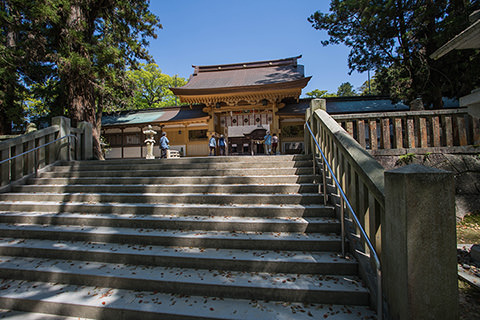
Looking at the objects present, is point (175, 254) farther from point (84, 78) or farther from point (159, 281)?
point (84, 78)

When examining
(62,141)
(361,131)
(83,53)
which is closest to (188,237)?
(361,131)

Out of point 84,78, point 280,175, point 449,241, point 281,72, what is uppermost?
point 281,72

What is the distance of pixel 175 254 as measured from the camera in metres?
2.77

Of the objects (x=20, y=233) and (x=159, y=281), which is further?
(x=20, y=233)

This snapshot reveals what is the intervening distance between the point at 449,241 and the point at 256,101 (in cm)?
1110

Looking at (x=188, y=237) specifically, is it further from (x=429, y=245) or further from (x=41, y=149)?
(x=41, y=149)

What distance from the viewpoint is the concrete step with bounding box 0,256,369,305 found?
2.19 meters

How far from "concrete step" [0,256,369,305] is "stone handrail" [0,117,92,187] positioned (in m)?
3.20

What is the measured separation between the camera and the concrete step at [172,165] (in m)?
5.03

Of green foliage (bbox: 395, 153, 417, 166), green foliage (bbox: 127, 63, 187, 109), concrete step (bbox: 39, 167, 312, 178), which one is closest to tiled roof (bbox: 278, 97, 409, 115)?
green foliage (bbox: 395, 153, 417, 166)

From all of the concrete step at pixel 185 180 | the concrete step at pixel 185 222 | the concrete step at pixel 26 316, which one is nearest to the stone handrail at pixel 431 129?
the concrete step at pixel 185 180

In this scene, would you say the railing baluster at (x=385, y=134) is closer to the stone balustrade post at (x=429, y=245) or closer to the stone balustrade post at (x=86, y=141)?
the stone balustrade post at (x=429, y=245)

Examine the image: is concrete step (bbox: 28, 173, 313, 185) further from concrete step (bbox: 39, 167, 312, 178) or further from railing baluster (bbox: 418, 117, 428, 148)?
railing baluster (bbox: 418, 117, 428, 148)


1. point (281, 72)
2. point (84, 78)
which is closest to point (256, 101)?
point (281, 72)
